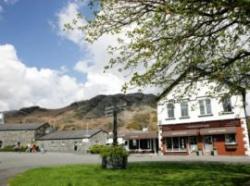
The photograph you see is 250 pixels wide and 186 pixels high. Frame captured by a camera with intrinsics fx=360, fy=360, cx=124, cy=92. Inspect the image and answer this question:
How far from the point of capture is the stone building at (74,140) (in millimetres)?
82875

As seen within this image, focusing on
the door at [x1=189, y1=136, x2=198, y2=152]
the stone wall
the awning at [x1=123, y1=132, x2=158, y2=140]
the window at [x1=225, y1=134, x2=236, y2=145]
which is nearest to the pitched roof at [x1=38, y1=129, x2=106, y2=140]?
the stone wall

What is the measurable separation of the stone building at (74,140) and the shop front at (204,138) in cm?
3481

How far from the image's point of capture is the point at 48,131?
107 metres

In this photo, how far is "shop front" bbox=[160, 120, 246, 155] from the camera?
140ft

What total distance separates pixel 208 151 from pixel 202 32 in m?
34.5

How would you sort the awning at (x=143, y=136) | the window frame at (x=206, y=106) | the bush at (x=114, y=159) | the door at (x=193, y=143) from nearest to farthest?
the bush at (x=114, y=159) → the window frame at (x=206, y=106) → the door at (x=193, y=143) → the awning at (x=143, y=136)

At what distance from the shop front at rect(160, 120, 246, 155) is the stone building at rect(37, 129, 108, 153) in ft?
114

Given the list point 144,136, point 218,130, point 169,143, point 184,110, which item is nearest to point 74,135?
point 144,136

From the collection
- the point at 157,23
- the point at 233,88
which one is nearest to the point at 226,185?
the point at 233,88

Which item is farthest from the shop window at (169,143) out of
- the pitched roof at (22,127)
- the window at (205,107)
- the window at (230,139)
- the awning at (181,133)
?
the pitched roof at (22,127)

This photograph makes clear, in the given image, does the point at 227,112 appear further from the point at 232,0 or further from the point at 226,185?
the point at 232,0

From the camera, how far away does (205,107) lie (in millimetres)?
45781

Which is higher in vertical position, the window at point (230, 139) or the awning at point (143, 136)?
the awning at point (143, 136)

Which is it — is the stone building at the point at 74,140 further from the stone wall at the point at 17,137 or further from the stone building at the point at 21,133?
the stone wall at the point at 17,137
